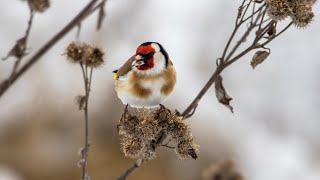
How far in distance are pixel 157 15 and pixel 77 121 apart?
1.93 m

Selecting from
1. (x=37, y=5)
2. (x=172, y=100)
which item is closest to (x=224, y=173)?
(x=37, y=5)

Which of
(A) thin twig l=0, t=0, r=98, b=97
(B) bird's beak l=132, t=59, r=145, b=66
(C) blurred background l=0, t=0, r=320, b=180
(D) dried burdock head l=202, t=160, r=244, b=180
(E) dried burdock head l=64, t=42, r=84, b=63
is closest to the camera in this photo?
(A) thin twig l=0, t=0, r=98, b=97

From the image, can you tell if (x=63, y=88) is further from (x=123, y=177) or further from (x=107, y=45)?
(x=123, y=177)

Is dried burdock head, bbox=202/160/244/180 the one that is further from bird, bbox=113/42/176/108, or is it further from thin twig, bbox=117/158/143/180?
bird, bbox=113/42/176/108

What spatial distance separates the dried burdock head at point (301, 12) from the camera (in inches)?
43.3

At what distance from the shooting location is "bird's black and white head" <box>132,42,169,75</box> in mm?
1005

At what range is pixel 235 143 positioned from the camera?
211 inches

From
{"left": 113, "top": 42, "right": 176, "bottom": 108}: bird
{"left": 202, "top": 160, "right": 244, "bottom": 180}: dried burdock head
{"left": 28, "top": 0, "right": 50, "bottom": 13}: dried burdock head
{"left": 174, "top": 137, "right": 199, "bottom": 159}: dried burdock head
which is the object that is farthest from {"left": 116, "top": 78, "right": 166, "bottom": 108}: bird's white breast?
{"left": 202, "top": 160, "right": 244, "bottom": 180}: dried burdock head

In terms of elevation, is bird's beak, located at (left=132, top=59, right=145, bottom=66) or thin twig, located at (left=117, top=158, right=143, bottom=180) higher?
bird's beak, located at (left=132, top=59, right=145, bottom=66)

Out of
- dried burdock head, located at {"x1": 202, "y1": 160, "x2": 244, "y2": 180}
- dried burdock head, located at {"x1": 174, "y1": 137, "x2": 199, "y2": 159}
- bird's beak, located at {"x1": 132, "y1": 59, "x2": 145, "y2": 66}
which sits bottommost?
dried burdock head, located at {"x1": 202, "y1": 160, "x2": 244, "y2": 180}

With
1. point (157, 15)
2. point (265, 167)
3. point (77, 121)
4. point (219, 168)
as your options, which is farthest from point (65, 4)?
point (219, 168)

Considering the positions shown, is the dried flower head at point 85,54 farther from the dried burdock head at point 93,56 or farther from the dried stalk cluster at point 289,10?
the dried stalk cluster at point 289,10

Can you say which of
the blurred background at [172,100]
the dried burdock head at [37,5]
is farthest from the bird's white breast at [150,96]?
the blurred background at [172,100]

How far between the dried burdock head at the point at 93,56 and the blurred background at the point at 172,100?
9.65ft
